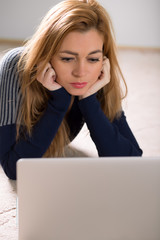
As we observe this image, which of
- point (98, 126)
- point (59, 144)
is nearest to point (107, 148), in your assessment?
point (98, 126)

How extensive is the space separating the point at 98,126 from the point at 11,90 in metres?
0.32

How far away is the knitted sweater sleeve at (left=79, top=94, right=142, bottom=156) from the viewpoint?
1492 mm

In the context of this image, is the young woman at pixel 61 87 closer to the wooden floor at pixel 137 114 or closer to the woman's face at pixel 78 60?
the woman's face at pixel 78 60

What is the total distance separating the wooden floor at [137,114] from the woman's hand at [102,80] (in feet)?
1.50

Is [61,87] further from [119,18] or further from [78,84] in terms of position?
[119,18]

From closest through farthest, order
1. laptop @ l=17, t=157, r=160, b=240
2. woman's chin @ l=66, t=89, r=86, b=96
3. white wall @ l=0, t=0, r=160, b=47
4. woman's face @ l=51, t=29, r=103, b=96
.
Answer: laptop @ l=17, t=157, r=160, b=240, woman's face @ l=51, t=29, r=103, b=96, woman's chin @ l=66, t=89, r=86, b=96, white wall @ l=0, t=0, r=160, b=47

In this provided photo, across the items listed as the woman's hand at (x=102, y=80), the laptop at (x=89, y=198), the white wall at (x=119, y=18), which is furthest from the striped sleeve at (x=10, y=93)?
the white wall at (x=119, y=18)

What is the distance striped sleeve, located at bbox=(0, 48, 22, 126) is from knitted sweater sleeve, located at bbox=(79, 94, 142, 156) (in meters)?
0.22

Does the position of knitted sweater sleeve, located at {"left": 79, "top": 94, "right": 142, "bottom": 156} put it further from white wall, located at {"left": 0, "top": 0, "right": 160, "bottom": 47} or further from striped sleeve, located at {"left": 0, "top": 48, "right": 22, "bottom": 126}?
white wall, located at {"left": 0, "top": 0, "right": 160, "bottom": 47}

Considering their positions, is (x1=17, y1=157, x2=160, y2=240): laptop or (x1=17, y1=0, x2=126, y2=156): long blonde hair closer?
(x1=17, y1=157, x2=160, y2=240): laptop

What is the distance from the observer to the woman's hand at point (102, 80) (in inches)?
57.8

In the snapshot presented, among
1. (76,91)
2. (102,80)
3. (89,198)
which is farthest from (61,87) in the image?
(89,198)

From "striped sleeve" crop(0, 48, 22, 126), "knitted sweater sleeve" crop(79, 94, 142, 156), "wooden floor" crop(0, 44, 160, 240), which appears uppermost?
"striped sleeve" crop(0, 48, 22, 126)

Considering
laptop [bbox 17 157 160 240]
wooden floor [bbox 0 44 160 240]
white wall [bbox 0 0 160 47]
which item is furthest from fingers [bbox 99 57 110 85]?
white wall [bbox 0 0 160 47]
